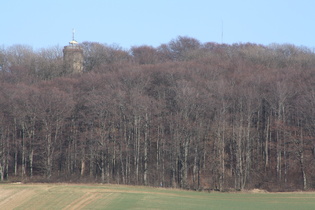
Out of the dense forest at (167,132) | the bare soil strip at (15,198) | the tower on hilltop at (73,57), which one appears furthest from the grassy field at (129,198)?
the tower on hilltop at (73,57)

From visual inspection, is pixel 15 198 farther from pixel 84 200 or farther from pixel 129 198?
pixel 129 198

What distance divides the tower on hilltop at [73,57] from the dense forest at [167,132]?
28.5 m

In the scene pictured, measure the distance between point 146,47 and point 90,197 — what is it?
93.3 metres

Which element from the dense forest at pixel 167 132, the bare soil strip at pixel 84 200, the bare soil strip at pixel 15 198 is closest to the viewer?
the bare soil strip at pixel 84 200

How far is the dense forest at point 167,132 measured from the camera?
6962 cm

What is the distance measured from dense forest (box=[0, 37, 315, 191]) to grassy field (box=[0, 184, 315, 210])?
10372 millimetres

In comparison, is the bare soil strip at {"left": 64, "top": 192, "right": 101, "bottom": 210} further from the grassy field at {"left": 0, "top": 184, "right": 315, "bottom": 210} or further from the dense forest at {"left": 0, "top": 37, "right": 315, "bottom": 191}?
the dense forest at {"left": 0, "top": 37, "right": 315, "bottom": 191}

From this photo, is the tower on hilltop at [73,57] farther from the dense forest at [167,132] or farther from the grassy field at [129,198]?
the grassy field at [129,198]

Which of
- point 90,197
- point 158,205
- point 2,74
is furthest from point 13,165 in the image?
point 158,205

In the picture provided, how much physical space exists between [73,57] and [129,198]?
243 ft

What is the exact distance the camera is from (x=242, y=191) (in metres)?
60.6

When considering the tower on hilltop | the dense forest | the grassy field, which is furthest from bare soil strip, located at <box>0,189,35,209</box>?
the tower on hilltop

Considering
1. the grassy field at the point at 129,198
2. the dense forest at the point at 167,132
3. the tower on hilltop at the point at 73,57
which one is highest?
the tower on hilltop at the point at 73,57

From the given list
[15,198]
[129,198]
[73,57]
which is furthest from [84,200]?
[73,57]
